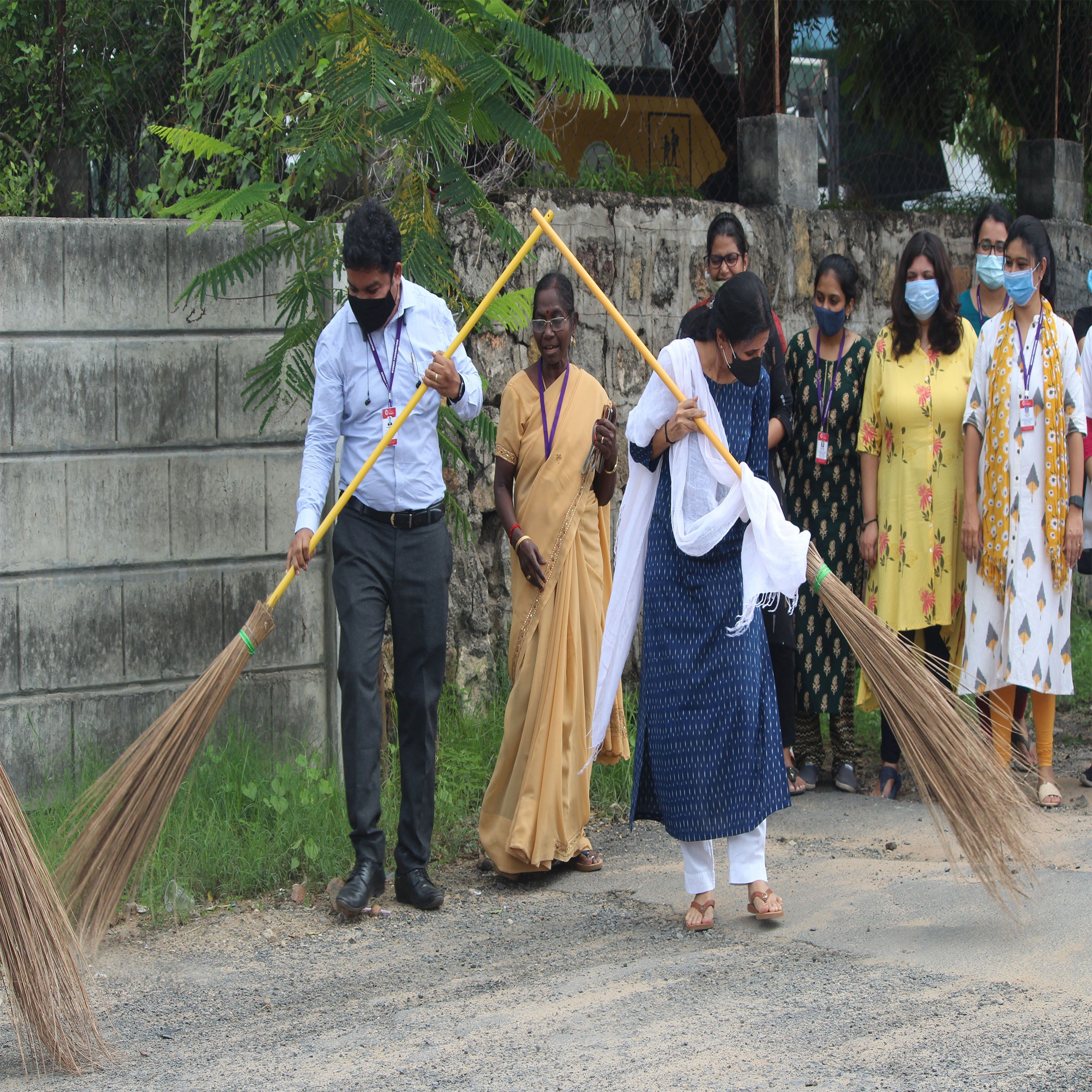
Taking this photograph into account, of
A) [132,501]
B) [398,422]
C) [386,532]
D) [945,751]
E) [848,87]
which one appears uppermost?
[848,87]

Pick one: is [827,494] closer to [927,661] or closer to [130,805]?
[927,661]

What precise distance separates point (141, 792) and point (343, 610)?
926mm

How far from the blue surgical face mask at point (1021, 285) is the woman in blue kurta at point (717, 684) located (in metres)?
1.76

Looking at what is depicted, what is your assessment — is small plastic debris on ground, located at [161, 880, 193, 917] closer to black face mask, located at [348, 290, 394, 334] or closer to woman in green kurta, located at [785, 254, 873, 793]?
black face mask, located at [348, 290, 394, 334]

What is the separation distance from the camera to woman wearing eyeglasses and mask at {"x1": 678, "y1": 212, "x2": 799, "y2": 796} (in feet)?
18.5

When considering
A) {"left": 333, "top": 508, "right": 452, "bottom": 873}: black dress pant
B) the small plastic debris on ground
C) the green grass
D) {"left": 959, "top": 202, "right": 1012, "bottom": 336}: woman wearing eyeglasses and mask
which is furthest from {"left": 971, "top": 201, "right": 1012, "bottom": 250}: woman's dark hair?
the small plastic debris on ground

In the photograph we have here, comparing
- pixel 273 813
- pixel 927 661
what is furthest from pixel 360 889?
pixel 927 661

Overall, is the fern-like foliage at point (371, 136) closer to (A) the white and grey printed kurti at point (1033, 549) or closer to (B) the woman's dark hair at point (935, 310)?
(B) the woman's dark hair at point (935, 310)

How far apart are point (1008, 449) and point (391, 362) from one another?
2642mm

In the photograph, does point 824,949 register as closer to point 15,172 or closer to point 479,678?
point 479,678

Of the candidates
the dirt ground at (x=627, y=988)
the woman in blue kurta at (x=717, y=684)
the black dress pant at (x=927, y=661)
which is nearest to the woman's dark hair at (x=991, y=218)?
the black dress pant at (x=927, y=661)

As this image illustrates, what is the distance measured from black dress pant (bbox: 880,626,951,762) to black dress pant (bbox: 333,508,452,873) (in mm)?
2107

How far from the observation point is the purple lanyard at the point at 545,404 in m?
5.09

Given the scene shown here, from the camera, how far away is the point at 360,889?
455cm
